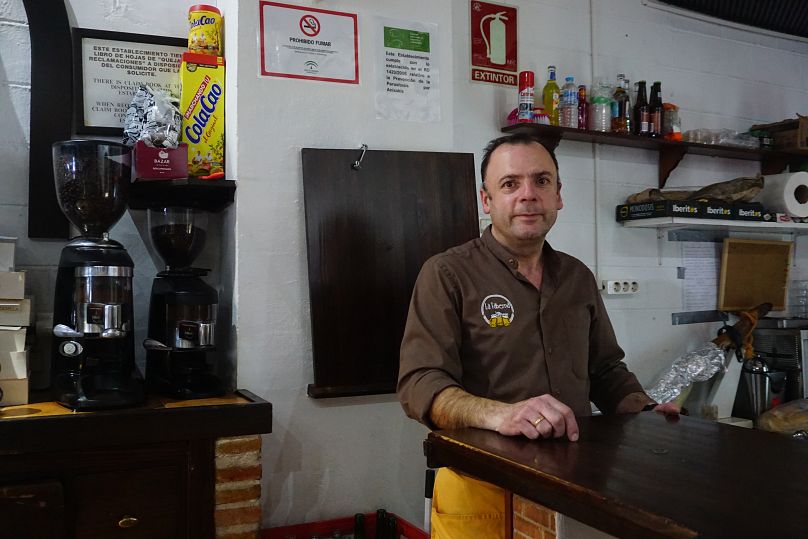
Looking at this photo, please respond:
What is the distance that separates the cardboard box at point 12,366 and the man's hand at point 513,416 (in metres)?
1.13

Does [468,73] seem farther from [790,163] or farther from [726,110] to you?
[790,163]

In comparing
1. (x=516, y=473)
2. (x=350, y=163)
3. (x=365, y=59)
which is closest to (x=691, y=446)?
(x=516, y=473)

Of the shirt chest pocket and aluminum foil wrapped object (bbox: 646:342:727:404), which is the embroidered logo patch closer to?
the shirt chest pocket

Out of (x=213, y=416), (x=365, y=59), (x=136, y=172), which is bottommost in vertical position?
(x=213, y=416)

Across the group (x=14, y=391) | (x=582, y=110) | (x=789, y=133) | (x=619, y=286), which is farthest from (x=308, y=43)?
(x=789, y=133)

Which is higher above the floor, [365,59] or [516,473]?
[365,59]

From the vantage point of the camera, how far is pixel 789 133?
369cm

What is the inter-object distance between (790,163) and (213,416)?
11.8 feet

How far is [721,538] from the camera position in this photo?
30.9 inches

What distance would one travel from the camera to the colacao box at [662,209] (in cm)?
318

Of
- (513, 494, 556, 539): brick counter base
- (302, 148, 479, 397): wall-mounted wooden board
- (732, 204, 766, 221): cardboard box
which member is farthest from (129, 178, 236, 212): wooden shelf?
(732, 204, 766, 221): cardboard box

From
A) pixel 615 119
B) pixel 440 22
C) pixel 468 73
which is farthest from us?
pixel 615 119

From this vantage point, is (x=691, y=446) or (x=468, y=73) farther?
(x=468, y=73)

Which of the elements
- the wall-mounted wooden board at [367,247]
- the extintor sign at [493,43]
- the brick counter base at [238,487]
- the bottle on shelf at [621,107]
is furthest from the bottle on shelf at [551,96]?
the brick counter base at [238,487]
